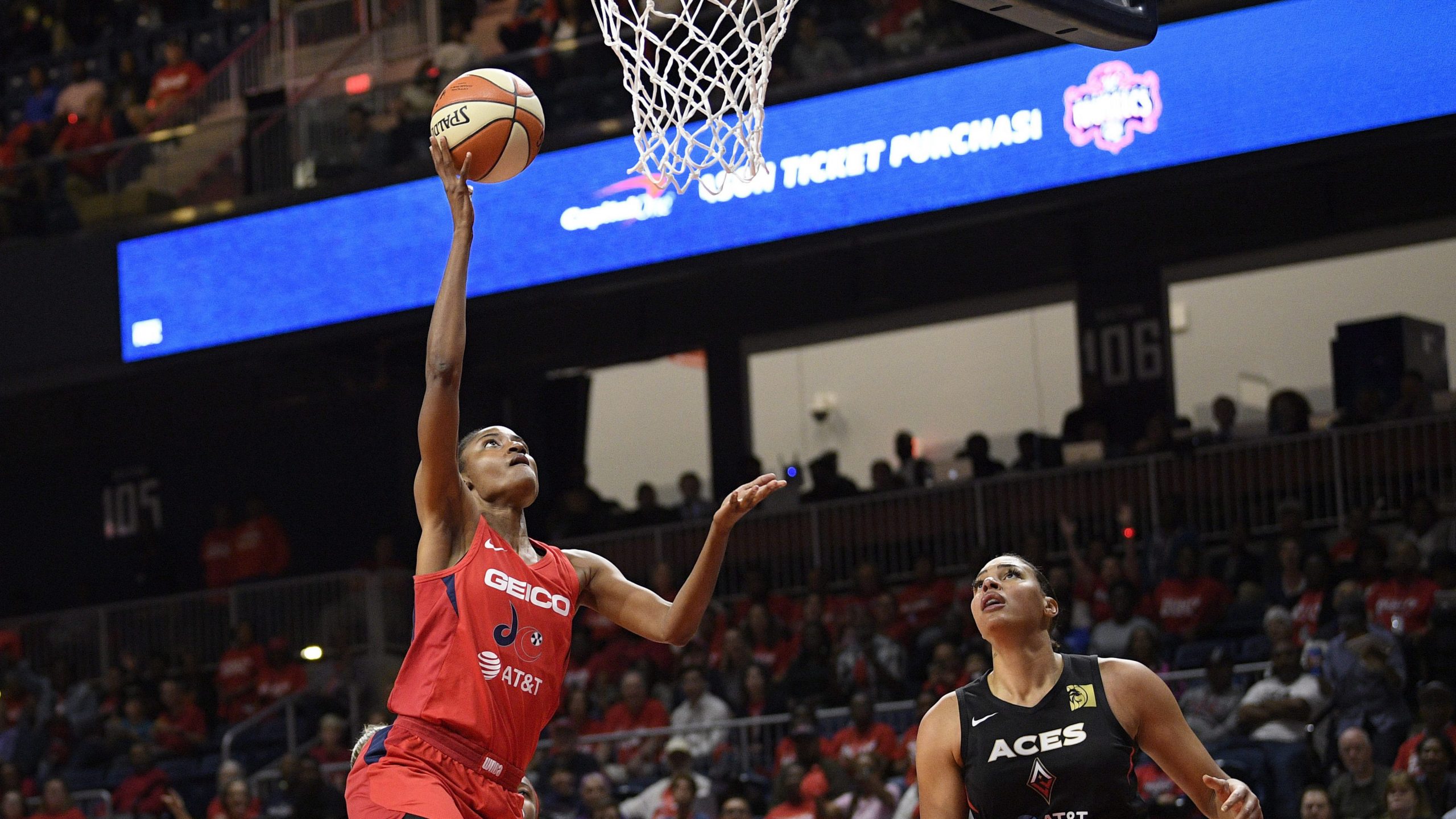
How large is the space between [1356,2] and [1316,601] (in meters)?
3.54

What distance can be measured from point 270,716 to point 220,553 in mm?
3036

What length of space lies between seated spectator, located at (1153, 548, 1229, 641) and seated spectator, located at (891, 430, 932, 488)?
3251 mm

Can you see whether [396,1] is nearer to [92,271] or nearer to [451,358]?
[92,271]

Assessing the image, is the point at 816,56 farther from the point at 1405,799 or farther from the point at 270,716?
the point at 270,716

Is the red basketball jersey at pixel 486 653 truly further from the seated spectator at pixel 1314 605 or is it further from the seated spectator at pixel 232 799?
the seated spectator at pixel 232 799

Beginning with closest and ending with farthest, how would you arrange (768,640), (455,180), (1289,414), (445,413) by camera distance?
(445,413) → (455,180) → (768,640) → (1289,414)

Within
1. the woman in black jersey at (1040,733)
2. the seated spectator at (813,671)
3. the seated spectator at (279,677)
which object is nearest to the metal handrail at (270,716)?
the seated spectator at (279,677)

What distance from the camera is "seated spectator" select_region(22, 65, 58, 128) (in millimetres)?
18609

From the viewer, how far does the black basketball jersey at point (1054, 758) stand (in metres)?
4.98

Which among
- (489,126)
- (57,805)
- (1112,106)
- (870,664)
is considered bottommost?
(57,805)

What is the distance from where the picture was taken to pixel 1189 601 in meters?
12.4

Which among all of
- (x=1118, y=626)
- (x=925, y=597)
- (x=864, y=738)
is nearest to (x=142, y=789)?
(x=864, y=738)

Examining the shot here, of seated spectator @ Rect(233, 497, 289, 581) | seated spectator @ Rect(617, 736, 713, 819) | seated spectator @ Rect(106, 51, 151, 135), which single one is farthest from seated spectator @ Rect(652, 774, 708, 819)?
seated spectator @ Rect(106, 51, 151, 135)

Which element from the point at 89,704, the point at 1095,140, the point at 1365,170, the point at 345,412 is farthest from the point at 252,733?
the point at 1365,170
